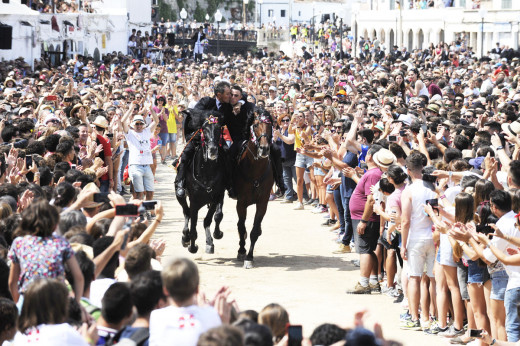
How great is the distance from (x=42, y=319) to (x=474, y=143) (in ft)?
26.8

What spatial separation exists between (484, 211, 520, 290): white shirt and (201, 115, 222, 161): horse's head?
468 cm

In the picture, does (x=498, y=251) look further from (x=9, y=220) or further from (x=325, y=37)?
(x=325, y=37)

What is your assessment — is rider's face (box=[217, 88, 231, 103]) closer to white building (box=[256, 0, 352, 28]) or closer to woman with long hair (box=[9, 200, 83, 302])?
woman with long hair (box=[9, 200, 83, 302])

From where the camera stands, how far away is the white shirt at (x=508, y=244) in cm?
752

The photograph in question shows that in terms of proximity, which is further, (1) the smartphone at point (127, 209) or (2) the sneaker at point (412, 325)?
(2) the sneaker at point (412, 325)

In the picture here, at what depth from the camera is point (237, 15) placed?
10488 centimetres

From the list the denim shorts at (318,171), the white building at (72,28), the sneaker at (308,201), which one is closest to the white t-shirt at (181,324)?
the denim shorts at (318,171)

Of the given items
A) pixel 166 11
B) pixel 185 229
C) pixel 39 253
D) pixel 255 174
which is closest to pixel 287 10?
pixel 166 11

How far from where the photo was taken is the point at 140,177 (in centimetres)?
1516

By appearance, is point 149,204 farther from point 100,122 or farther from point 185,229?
point 100,122

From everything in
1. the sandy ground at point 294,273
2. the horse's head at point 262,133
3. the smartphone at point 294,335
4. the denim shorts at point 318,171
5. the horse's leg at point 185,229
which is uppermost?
the horse's head at point 262,133

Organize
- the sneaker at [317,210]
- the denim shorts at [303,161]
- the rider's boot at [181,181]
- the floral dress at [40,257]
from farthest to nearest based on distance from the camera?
the denim shorts at [303,161]
the sneaker at [317,210]
the rider's boot at [181,181]
the floral dress at [40,257]

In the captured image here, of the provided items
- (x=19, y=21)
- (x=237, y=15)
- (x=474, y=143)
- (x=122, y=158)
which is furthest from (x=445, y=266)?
(x=237, y=15)

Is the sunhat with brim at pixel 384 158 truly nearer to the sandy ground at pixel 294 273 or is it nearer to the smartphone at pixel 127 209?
the sandy ground at pixel 294 273
